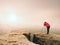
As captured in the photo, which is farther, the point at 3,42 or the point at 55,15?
the point at 55,15

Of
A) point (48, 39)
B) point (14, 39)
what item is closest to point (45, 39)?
point (48, 39)

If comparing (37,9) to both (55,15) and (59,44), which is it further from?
(59,44)

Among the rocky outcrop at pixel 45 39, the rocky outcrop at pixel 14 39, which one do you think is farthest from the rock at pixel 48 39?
the rocky outcrop at pixel 14 39

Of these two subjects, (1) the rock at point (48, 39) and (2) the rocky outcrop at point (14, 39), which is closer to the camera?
(2) the rocky outcrop at point (14, 39)

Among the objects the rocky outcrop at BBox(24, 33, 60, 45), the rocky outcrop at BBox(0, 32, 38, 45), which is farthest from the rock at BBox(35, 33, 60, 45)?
the rocky outcrop at BBox(0, 32, 38, 45)

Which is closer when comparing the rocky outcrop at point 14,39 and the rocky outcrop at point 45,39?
the rocky outcrop at point 14,39

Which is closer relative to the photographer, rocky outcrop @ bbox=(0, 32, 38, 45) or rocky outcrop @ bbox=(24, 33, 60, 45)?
rocky outcrop @ bbox=(0, 32, 38, 45)

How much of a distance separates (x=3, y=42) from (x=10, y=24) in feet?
1.09

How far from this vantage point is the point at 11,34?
1851mm

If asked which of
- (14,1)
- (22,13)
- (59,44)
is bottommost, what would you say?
(59,44)

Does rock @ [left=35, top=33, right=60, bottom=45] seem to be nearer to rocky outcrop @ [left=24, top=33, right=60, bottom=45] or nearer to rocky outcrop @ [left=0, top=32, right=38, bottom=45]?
rocky outcrop @ [left=24, top=33, right=60, bottom=45]

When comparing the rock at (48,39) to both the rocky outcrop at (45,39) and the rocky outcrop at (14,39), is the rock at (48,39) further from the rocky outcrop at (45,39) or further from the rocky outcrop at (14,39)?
the rocky outcrop at (14,39)

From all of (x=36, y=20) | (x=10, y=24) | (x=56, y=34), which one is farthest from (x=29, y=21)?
(x=56, y=34)

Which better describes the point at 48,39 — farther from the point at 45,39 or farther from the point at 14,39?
the point at 14,39
